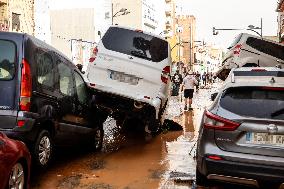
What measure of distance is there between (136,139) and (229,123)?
20.0ft

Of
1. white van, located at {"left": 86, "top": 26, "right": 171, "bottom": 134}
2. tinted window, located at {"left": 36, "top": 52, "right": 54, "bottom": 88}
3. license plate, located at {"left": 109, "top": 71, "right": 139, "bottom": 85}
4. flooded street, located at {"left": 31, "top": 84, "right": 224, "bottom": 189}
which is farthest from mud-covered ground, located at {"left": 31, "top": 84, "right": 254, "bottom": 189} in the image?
license plate, located at {"left": 109, "top": 71, "right": 139, "bottom": 85}

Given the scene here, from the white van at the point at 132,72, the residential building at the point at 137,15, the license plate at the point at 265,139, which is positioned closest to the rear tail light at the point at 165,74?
the white van at the point at 132,72

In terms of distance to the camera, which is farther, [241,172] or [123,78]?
[123,78]

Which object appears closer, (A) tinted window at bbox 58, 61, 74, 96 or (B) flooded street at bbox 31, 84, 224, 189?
(B) flooded street at bbox 31, 84, 224, 189

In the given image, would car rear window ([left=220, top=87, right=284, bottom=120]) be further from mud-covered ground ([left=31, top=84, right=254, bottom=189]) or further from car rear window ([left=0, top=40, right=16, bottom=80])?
car rear window ([left=0, top=40, right=16, bottom=80])

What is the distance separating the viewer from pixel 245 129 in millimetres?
5152

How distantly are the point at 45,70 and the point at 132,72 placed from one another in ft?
8.36

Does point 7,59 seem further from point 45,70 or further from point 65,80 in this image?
point 65,80

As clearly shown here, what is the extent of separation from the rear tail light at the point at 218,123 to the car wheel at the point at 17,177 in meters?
2.26

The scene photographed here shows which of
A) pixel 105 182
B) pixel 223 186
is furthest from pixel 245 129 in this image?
pixel 105 182

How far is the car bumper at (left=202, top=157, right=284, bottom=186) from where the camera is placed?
500 cm

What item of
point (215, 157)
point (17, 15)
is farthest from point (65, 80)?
point (17, 15)

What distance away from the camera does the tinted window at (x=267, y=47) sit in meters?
19.0

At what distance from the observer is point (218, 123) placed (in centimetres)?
532
